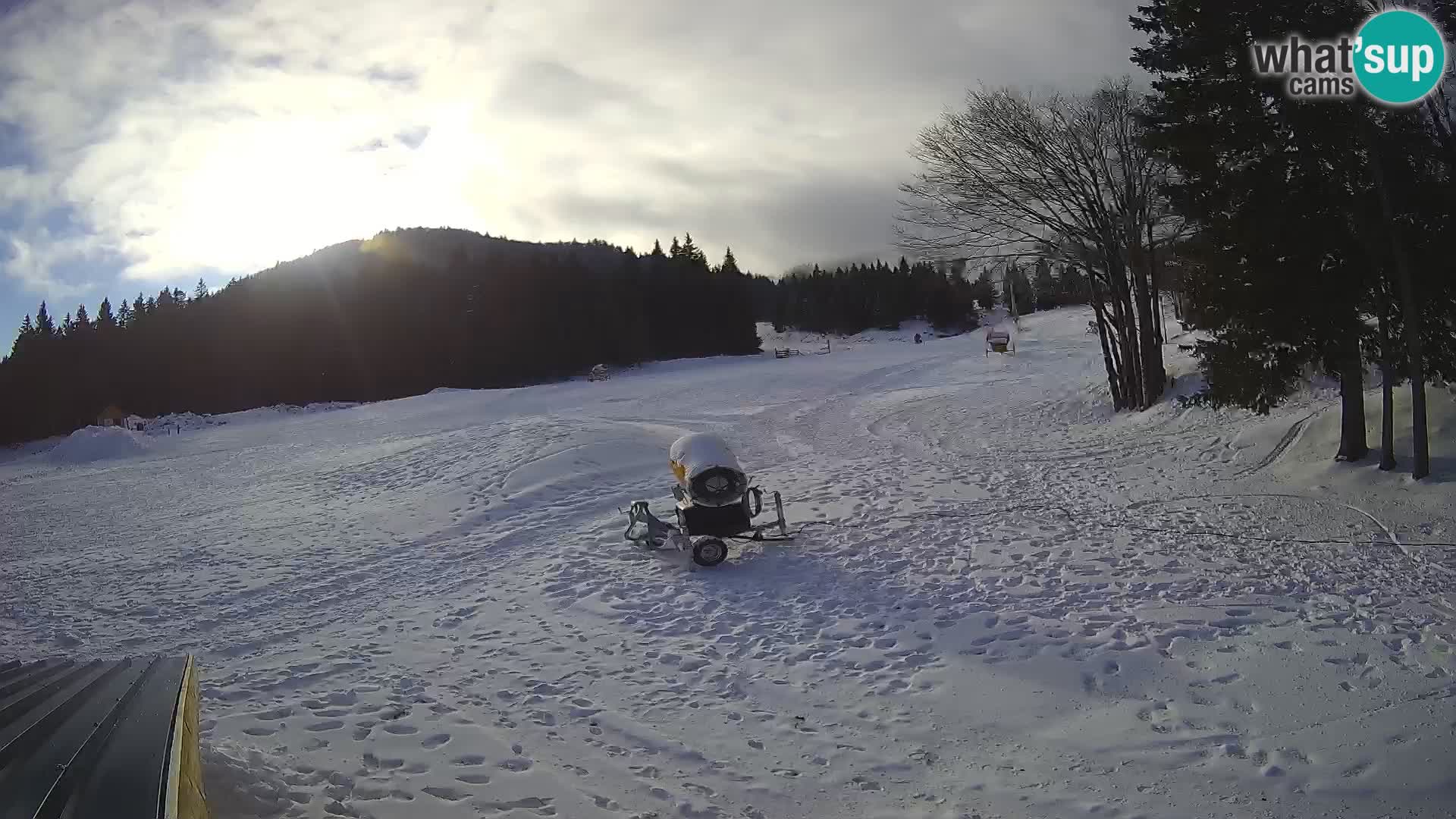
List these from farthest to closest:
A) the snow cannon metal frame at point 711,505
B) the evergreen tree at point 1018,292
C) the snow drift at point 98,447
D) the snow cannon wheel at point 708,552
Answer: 1. the snow drift at point 98,447
2. the evergreen tree at point 1018,292
3. the snow cannon metal frame at point 711,505
4. the snow cannon wheel at point 708,552

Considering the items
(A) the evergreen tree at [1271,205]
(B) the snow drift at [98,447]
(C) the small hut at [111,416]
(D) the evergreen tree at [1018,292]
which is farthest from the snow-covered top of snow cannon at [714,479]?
(C) the small hut at [111,416]

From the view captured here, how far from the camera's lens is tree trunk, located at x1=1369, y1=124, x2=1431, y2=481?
10.1m

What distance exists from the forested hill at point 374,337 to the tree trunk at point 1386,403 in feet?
208

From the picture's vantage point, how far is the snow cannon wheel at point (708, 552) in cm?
1073

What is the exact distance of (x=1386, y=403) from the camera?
35.2 ft

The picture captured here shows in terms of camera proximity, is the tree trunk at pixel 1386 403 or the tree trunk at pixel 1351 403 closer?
the tree trunk at pixel 1386 403

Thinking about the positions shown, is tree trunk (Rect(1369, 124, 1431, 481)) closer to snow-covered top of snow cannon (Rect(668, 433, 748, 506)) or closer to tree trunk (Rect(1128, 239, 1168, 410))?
snow-covered top of snow cannon (Rect(668, 433, 748, 506))

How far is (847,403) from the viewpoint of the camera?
3077 cm

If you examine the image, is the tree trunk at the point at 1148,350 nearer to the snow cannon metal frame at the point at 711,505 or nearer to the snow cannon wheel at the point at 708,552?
the snow cannon metal frame at the point at 711,505

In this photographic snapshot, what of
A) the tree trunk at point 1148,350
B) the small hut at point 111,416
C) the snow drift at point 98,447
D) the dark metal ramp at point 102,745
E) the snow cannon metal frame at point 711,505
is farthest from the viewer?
the small hut at point 111,416

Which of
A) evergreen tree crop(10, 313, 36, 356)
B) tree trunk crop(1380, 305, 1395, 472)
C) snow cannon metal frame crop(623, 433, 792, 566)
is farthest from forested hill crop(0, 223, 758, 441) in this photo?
tree trunk crop(1380, 305, 1395, 472)

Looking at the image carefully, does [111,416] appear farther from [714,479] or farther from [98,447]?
[714,479]

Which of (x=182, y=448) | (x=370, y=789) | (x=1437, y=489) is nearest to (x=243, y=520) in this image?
(x=370, y=789)

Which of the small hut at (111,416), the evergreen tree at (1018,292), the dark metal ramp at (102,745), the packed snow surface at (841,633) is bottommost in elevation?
the packed snow surface at (841,633)
